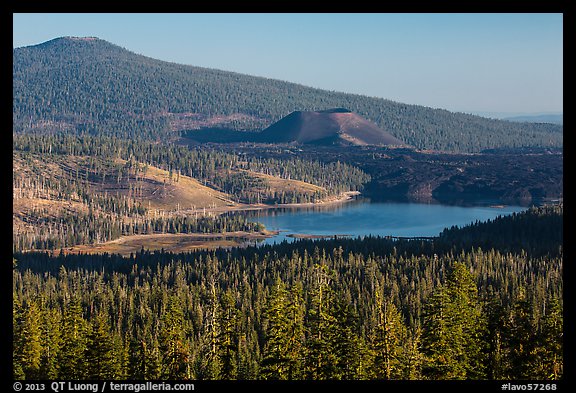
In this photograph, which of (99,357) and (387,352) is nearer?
(387,352)

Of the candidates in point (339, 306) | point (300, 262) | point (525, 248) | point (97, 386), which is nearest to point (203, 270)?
point (300, 262)

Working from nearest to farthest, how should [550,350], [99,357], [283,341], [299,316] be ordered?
1. [283,341]
2. [299,316]
3. [550,350]
4. [99,357]

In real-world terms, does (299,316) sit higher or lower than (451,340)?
higher

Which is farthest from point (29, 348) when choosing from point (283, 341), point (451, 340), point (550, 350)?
point (550, 350)

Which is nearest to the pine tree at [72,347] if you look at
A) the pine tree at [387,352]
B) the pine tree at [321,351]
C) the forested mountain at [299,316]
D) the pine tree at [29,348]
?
the forested mountain at [299,316]

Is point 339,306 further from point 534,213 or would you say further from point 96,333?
point 534,213

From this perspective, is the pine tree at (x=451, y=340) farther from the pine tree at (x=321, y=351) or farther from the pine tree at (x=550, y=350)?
the pine tree at (x=321, y=351)

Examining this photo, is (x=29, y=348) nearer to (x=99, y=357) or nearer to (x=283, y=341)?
(x=99, y=357)

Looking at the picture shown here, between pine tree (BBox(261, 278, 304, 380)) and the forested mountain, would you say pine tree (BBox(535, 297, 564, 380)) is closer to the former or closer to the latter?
the forested mountain

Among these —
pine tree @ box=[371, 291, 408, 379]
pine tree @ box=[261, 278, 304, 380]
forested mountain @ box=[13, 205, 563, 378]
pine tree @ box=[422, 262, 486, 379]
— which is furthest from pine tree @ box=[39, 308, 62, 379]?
pine tree @ box=[422, 262, 486, 379]
